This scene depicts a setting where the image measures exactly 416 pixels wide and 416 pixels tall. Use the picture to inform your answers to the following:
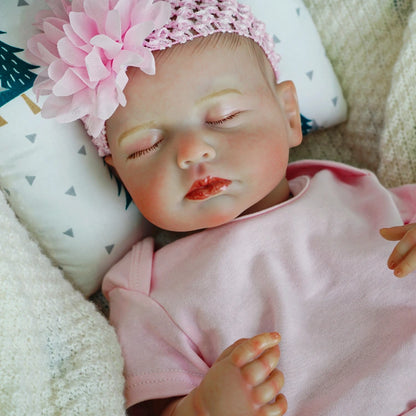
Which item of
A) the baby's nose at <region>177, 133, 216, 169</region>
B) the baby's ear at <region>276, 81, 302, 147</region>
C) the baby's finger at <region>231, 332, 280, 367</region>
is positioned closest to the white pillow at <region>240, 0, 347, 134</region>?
the baby's ear at <region>276, 81, 302, 147</region>

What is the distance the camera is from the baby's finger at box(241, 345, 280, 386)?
912 mm

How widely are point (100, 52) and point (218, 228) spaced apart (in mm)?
448

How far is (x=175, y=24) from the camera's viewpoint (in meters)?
1.13

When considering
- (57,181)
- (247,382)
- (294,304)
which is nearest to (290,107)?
(294,304)

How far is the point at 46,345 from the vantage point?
1.03 metres

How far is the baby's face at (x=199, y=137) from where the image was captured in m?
1.12

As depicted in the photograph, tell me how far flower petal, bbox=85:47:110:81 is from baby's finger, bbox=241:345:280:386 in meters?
0.59

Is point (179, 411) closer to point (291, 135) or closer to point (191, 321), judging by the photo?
point (191, 321)

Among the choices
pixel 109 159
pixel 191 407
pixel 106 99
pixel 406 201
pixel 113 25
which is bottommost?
pixel 406 201

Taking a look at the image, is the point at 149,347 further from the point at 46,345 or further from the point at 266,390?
the point at 266,390

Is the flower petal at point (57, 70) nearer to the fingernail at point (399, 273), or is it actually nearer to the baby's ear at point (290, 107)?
the baby's ear at point (290, 107)

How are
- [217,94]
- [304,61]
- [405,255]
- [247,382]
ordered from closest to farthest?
[247,382] → [405,255] → [217,94] → [304,61]

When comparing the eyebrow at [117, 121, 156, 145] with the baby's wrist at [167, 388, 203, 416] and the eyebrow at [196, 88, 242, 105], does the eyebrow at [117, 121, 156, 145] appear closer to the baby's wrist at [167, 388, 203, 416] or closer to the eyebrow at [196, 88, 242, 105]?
the eyebrow at [196, 88, 242, 105]

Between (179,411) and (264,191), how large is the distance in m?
0.47
